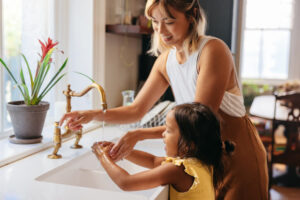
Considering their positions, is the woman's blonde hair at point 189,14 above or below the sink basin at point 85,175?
above

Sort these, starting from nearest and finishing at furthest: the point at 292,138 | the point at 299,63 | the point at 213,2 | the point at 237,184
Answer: the point at 237,184 → the point at 213,2 → the point at 292,138 → the point at 299,63

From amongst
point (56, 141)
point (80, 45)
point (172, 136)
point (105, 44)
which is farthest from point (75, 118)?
point (105, 44)

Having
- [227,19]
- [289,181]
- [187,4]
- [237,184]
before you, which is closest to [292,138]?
[289,181]

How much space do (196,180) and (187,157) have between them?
0.24 feet

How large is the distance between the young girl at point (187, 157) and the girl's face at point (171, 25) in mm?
297

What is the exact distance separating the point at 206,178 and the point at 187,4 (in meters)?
0.60

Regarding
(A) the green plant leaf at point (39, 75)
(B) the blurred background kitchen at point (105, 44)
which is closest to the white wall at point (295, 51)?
(B) the blurred background kitchen at point (105, 44)

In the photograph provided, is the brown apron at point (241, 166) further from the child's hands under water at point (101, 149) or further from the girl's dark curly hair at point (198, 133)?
the child's hands under water at point (101, 149)

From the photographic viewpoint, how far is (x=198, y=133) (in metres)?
1.21

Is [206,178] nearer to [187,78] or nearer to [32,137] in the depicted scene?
[187,78]

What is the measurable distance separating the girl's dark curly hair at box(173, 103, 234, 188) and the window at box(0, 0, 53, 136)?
88cm

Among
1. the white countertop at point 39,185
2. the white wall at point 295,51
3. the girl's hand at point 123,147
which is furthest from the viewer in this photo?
the white wall at point 295,51

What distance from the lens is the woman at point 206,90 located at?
136 centimetres

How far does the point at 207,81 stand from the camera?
134 centimetres
